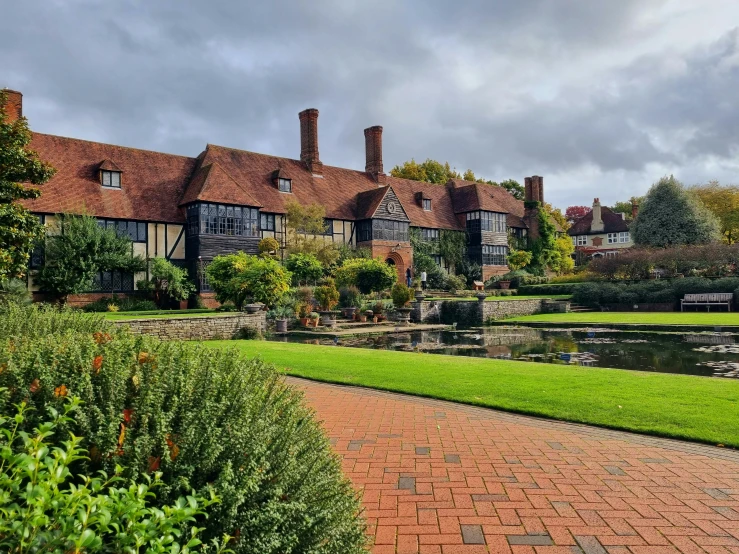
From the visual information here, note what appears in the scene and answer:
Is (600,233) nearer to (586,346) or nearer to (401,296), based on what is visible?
(401,296)

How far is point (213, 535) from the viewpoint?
239cm

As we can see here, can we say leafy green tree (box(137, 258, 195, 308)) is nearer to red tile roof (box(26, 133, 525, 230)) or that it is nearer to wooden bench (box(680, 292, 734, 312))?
red tile roof (box(26, 133, 525, 230))

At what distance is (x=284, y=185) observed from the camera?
39.3 m

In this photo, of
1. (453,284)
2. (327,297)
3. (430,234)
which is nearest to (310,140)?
(430,234)

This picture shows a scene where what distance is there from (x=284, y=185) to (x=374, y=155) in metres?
11.2

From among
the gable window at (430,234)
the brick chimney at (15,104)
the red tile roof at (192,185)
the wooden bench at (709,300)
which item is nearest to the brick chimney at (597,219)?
the red tile roof at (192,185)

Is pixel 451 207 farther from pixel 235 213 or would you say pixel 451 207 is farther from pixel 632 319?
pixel 632 319

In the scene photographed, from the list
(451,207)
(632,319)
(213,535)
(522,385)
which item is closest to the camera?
(213,535)

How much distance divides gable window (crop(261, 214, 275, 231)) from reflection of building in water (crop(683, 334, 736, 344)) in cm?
2557

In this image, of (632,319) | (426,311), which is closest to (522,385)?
(632,319)

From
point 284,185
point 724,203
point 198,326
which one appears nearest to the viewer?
point 198,326

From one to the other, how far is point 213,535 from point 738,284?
34.0 m

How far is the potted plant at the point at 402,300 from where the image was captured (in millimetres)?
29000

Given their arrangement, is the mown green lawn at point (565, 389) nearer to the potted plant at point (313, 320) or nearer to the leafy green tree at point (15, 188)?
the leafy green tree at point (15, 188)
